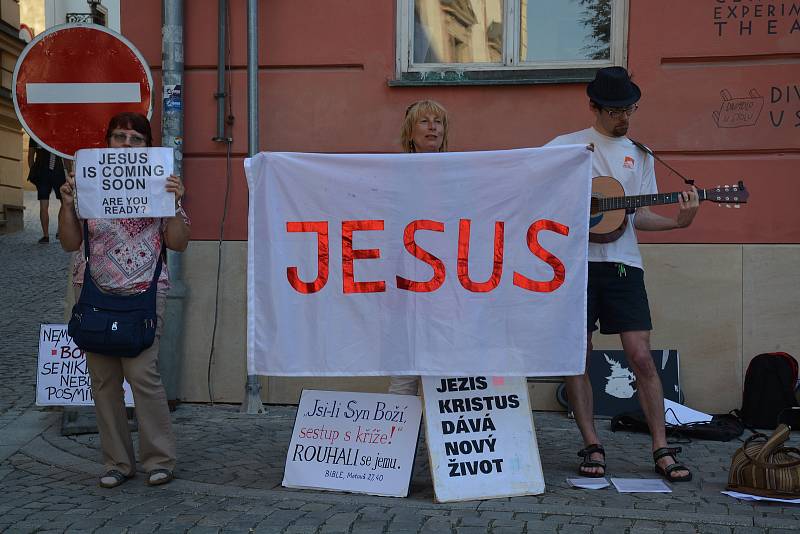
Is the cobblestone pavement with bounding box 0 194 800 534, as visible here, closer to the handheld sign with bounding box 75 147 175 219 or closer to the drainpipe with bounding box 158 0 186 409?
the drainpipe with bounding box 158 0 186 409

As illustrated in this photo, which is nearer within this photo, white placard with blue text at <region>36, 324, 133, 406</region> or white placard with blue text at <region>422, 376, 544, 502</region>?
white placard with blue text at <region>422, 376, 544, 502</region>

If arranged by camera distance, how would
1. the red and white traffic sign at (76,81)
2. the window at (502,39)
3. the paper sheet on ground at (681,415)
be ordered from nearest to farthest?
the red and white traffic sign at (76,81), the paper sheet on ground at (681,415), the window at (502,39)

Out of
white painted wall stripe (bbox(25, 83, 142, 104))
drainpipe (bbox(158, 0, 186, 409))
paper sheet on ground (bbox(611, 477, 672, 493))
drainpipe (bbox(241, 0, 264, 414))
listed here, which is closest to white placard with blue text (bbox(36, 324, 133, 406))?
drainpipe (bbox(158, 0, 186, 409))

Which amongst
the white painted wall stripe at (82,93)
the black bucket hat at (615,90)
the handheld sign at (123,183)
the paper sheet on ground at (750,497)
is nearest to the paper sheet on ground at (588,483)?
the paper sheet on ground at (750,497)

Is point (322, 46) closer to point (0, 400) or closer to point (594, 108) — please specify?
point (594, 108)

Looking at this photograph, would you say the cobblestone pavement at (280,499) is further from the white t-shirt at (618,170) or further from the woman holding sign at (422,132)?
the white t-shirt at (618,170)

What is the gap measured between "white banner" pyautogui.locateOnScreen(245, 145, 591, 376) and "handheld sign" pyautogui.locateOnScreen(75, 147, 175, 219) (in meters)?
0.48

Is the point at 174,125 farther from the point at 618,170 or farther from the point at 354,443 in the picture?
the point at 618,170

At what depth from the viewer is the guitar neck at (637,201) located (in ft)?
16.2

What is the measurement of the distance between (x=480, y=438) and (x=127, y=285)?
1904 mm

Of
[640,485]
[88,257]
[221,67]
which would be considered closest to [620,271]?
[640,485]

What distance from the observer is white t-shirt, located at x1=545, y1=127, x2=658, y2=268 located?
5.21 metres

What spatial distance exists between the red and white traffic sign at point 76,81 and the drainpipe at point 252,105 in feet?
4.70

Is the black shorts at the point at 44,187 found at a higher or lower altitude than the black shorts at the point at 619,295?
higher
